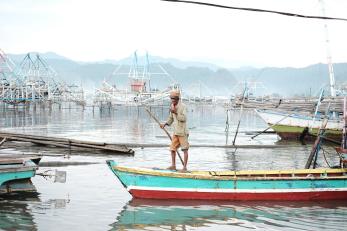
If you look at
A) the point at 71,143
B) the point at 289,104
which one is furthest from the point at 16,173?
the point at 289,104

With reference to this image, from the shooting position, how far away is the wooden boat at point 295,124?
2764 centimetres

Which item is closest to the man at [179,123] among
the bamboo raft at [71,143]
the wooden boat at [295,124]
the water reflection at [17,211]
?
the water reflection at [17,211]

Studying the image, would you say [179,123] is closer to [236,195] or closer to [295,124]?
[236,195]

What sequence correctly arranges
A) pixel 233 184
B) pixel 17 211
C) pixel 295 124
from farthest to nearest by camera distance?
pixel 295 124 → pixel 233 184 → pixel 17 211

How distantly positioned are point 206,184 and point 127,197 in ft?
6.92

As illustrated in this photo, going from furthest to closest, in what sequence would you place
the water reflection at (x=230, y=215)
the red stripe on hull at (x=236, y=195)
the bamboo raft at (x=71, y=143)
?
the bamboo raft at (x=71, y=143), the red stripe on hull at (x=236, y=195), the water reflection at (x=230, y=215)

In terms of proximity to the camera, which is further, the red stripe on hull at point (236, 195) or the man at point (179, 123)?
the red stripe on hull at point (236, 195)

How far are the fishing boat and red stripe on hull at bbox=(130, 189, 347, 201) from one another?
2.62 m

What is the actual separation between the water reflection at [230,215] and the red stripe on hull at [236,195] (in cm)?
13

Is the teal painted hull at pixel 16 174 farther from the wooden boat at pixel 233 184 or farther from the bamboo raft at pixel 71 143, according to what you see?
the bamboo raft at pixel 71 143

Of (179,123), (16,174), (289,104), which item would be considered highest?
(289,104)

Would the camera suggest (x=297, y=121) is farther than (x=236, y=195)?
Yes

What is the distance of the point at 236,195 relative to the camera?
11.8 metres

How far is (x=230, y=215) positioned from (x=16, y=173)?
5.21m
